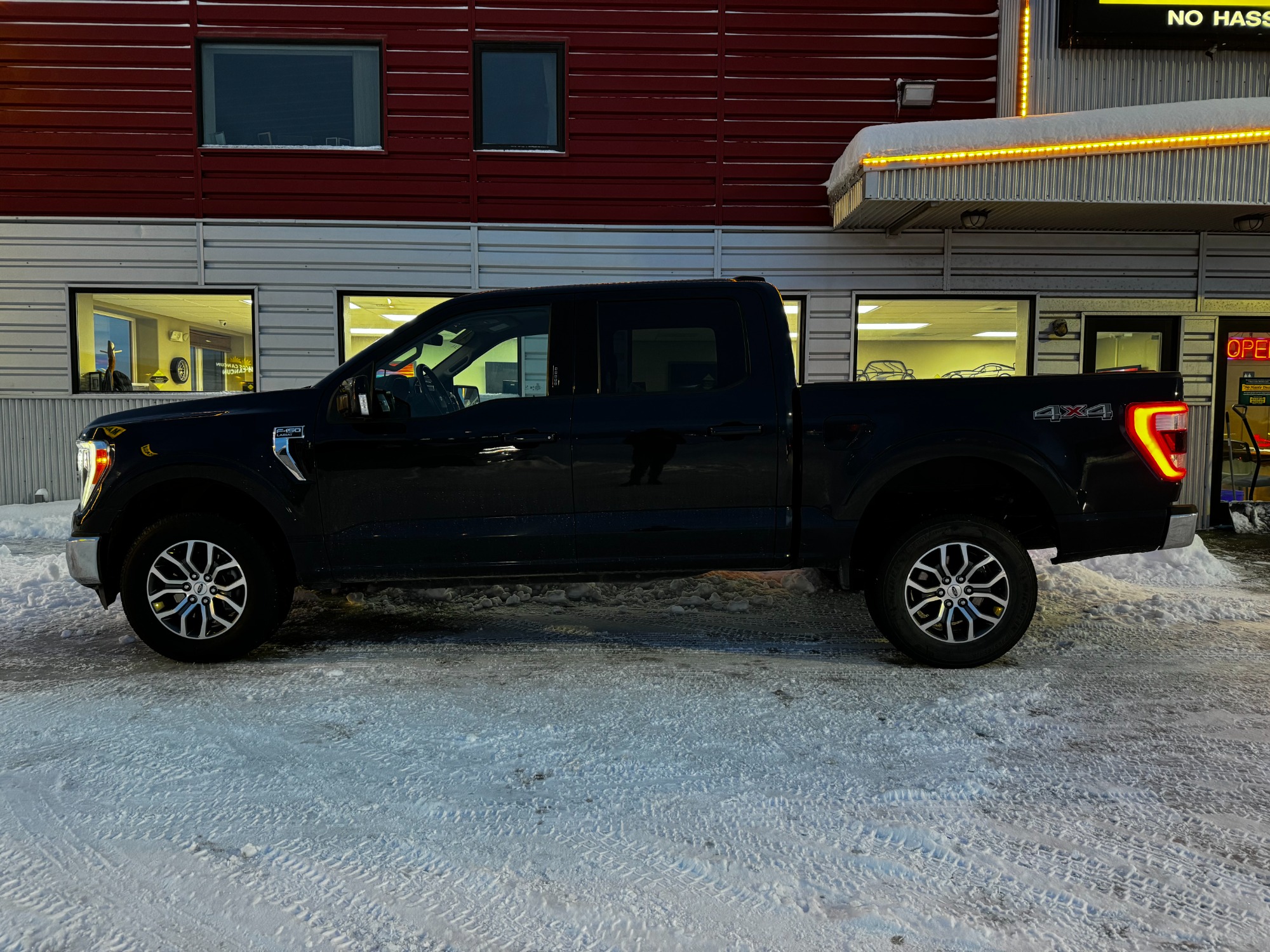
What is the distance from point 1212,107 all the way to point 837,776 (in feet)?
26.6

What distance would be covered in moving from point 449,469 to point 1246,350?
33.3 feet

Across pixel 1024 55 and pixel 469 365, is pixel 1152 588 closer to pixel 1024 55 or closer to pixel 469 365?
pixel 469 365

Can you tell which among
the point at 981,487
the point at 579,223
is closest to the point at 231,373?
the point at 579,223

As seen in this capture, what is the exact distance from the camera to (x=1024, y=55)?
997 centimetres

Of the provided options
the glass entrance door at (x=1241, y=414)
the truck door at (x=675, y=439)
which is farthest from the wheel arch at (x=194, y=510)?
the glass entrance door at (x=1241, y=414)

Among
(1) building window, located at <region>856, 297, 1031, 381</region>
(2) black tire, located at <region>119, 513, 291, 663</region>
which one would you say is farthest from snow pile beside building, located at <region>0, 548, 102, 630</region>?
(1) building window, located at <region>856, 297, 1031, 381</region>

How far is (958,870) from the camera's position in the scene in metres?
2.65

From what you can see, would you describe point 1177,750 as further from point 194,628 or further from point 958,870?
point 194,628

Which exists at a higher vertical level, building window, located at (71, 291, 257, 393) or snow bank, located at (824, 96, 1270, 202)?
snow bank, located at (824, 96, 1270, 202)

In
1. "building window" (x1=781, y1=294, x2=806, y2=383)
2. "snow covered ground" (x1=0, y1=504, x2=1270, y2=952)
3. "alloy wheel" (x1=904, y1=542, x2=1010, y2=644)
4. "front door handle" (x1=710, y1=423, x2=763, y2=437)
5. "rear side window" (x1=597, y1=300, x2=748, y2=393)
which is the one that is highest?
"building window" (x1=781, y1=294, x2=806, y2=383)

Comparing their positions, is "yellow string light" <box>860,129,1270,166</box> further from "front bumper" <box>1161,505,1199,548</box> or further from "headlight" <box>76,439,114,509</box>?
"headlight" <box>76,439,114,509</box>

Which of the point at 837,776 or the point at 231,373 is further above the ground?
the point at 231,373

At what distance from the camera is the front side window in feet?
15.7

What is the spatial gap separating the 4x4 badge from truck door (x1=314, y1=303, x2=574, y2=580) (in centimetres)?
249
